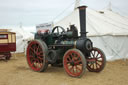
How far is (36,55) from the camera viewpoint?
608 centimetres

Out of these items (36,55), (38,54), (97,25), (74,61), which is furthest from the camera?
(97,25)

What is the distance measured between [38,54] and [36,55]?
0.77ft

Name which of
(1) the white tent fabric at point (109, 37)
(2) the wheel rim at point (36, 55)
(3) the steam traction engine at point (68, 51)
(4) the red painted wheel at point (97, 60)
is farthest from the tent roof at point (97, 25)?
(2) the wheel rim at point (36, 55)

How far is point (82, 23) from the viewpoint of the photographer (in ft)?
16.9

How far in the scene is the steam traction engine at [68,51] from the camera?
4.93 meters

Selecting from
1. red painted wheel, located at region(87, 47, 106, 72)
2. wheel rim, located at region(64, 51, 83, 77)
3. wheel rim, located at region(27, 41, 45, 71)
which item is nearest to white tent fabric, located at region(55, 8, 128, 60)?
red painted wheel, located at region(87, 47, 106, 72)

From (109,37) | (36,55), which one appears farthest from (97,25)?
(36,55)

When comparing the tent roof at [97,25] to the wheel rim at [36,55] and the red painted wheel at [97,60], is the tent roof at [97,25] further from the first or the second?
the wheel rim at [36,55]

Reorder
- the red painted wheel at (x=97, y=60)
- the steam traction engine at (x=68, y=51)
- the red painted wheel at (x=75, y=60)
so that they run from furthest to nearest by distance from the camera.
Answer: the red painted wheel at (x=97, y=60) → the steam traction engine at (x=68, y=51) → the red painted wheel at (x=75, y=60)

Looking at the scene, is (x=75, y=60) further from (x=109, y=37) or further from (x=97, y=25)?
(x=97, y=25)

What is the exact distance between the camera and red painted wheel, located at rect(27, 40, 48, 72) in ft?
18.4

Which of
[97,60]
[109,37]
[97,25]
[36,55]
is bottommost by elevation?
[97,60]

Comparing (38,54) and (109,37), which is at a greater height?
(109,37)

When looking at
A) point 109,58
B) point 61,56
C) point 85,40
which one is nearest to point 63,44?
point 61,56
